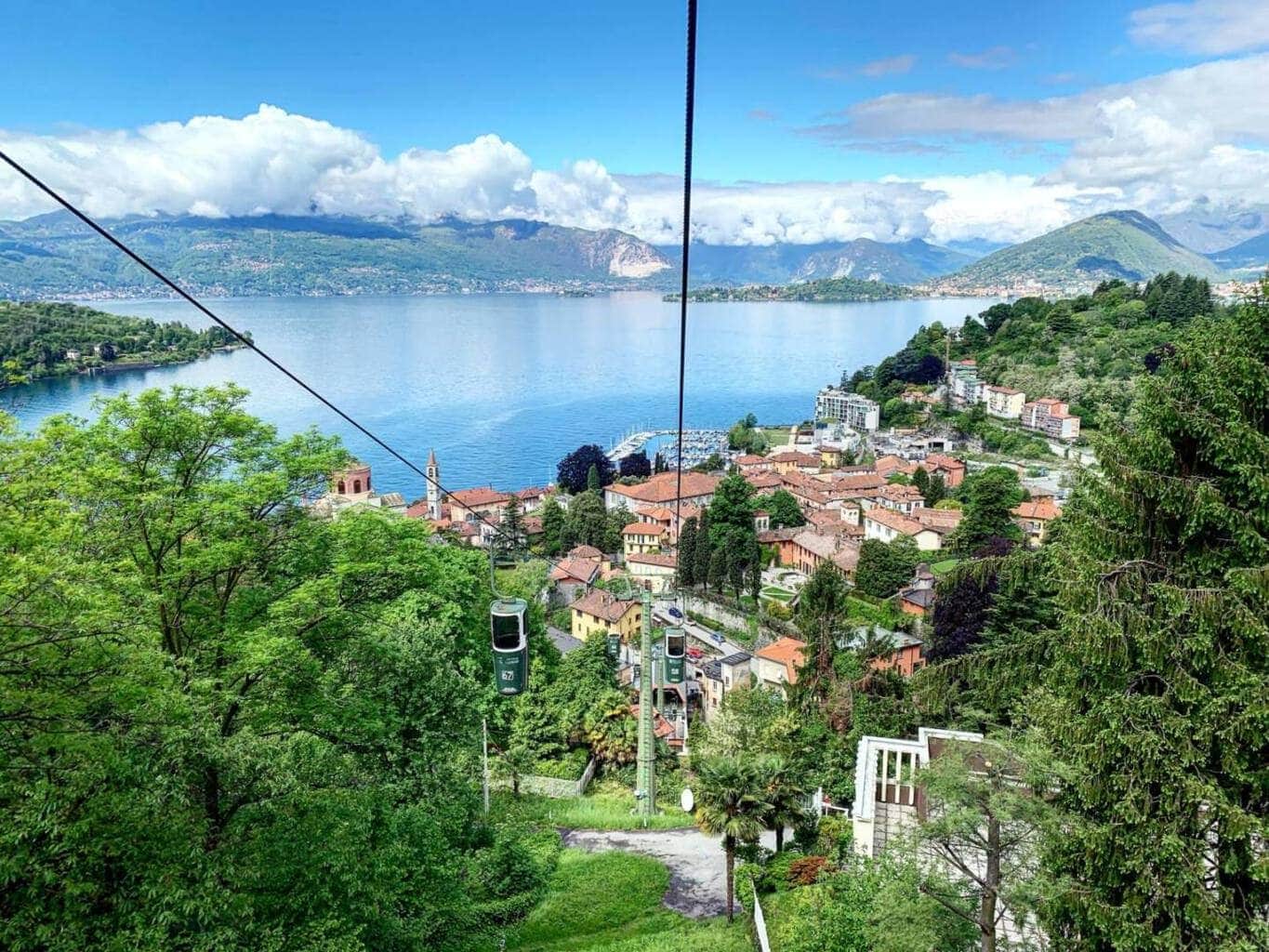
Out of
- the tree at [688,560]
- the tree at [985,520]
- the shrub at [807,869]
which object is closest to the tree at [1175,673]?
the shrub at [807,869]

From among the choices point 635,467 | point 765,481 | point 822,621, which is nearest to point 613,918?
point 822,621

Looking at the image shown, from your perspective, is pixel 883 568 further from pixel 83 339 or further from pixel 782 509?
pixel 83 339

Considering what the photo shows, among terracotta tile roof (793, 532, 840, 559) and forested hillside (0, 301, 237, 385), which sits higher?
forested hillside (0, 301, 237, 385)

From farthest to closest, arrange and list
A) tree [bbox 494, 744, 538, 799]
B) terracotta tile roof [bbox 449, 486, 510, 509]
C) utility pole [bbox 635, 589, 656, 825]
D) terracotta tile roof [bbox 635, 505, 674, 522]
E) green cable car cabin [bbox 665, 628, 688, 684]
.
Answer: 1. terracotta tile roof [bbox 449, 486, 510, 509]
2. terracotta tile roof [bbox 635, 505, 674, 522]
3. tree [bbox 494, 744, 538, 799]
4. utility pole [bbox 635, 589, 656, 825]
5. green cable car cabin [bbox 665, 628, 688, 684]

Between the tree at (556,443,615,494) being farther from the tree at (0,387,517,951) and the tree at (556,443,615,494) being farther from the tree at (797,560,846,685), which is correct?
the tree at (0,387,517,951)

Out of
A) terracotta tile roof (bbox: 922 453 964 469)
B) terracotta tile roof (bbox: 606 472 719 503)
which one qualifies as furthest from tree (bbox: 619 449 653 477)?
terracotta tile roof (bbox: 922 453 964 469)

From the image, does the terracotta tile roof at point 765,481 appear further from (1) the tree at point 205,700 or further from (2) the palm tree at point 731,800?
(1) the tree at point 205,700

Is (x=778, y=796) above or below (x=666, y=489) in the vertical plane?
above
